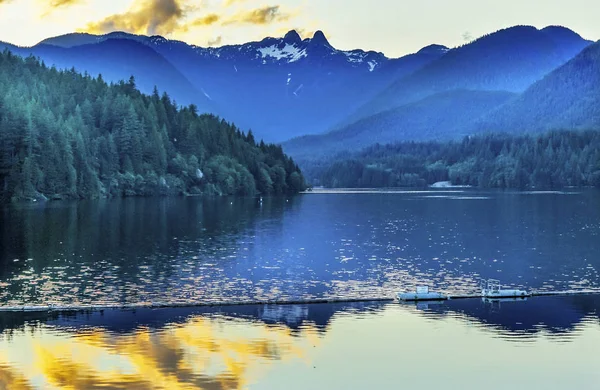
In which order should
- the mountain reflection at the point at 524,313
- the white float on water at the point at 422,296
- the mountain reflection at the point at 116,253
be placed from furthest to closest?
the mountain reflection at the point at 116,253 < the white float on water at the point at 422,296 < the mountain reflection at the point at 524,313

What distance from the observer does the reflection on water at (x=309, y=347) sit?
4294 centimetres

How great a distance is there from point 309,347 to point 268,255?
45619 mm

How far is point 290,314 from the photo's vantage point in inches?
2323

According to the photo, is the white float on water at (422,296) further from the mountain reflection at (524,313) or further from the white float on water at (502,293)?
the white float on water at (502,293)

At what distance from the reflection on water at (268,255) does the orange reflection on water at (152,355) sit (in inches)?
447

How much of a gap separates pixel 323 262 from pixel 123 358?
1774 inches

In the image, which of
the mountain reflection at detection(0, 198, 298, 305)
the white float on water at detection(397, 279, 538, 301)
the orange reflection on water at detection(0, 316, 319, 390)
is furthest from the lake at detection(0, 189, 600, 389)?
the white float on water at detection(397, 279, 538, 301)

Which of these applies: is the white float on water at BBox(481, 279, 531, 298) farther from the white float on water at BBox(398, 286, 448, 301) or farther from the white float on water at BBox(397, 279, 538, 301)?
the white float on water at BBox(398, 286, 448, 301)

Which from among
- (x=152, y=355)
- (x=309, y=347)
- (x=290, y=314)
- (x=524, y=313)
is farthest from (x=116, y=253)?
(x=524, y=313)

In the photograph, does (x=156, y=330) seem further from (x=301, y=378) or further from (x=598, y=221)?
(x=598, y=221)

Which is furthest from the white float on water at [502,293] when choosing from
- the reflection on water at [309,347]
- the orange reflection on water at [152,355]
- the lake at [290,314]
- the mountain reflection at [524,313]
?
the orange reflection on water at [152,355]

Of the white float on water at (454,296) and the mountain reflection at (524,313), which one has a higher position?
the white float on water at (454,296)

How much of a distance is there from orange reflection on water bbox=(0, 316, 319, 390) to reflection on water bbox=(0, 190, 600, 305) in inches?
447

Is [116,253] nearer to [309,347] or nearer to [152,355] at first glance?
[152,355]
